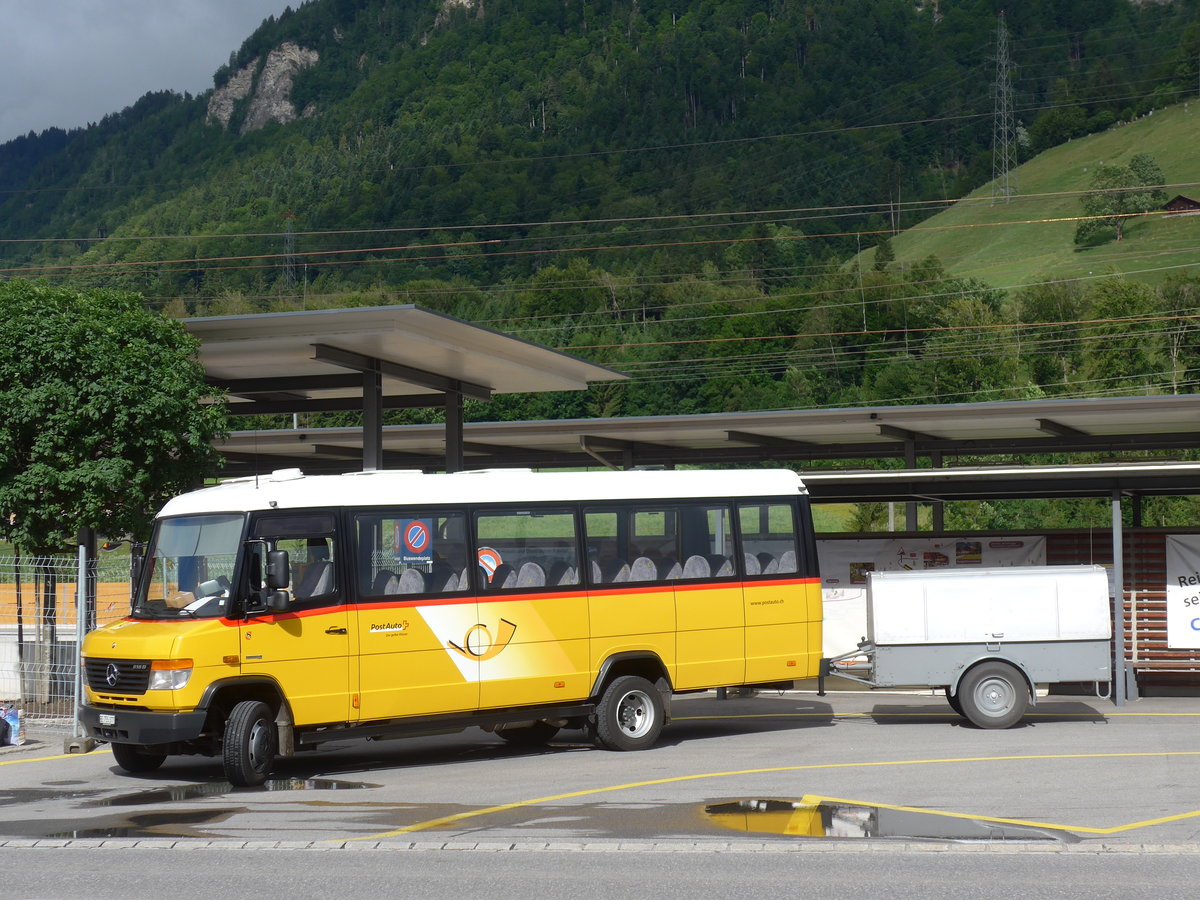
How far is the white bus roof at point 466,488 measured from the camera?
45.9 feet

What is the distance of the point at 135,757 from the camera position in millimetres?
14125

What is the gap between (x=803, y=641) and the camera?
1664 centimetres

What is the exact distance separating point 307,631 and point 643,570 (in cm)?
397

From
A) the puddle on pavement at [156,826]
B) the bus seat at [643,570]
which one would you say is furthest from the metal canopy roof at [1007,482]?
the puddle on pavement at [156,826]

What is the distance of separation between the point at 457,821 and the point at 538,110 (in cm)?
17362

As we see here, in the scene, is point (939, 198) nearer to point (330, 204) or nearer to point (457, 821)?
point (330, 204)

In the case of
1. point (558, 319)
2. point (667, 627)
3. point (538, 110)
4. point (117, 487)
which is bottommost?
point (667, 627)

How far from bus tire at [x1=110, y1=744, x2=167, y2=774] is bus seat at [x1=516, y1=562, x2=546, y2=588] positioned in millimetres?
4020

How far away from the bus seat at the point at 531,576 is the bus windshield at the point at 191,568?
3.05 metres

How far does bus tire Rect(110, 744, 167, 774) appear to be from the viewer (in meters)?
14.0

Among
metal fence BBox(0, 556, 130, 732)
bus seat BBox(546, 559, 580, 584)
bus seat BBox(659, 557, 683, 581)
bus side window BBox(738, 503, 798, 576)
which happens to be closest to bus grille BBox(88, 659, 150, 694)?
metal fence BBox(0, 556, 130, 732)

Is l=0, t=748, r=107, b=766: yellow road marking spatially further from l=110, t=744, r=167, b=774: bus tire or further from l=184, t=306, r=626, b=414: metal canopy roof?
l=184, t=306, r=626, b=414: metal canopy roof

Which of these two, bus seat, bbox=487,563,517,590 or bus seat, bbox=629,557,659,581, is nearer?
bus seat, bbox=487,563,517,590

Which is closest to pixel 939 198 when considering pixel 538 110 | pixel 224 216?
pixel 538 110
